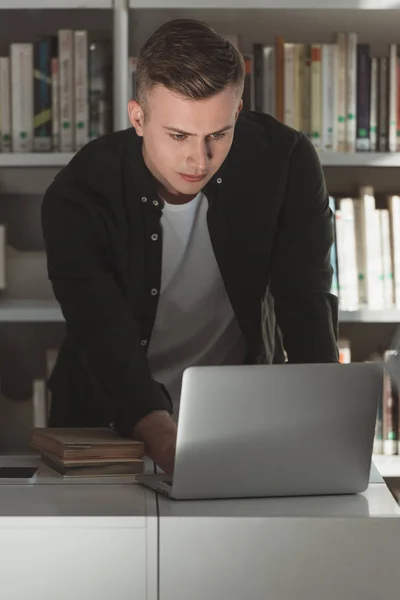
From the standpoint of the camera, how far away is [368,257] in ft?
8.27

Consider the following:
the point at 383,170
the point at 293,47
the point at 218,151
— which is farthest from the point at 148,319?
the point at 383,170

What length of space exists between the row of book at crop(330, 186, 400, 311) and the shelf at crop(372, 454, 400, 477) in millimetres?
383

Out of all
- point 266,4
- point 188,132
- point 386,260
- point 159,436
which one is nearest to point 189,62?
point 188,132

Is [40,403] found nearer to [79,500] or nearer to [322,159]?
[322,159]

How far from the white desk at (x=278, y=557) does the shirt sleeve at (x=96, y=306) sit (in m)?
0.42

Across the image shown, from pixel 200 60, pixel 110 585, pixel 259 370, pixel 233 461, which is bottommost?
pixel 110 585

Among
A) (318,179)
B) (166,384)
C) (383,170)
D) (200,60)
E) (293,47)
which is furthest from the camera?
(383,170)

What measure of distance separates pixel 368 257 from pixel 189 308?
2.34 feet

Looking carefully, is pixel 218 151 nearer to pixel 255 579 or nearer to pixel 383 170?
pixel 255 579

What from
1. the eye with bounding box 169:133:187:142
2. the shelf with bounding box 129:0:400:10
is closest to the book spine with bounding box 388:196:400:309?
the shelf with bounding box 129:0:400:10

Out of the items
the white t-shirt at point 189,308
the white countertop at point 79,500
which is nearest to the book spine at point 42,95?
the white t-shirt at point 189,308

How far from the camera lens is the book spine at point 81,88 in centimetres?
246

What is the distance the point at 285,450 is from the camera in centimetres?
125

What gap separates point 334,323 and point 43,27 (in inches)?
49.0
